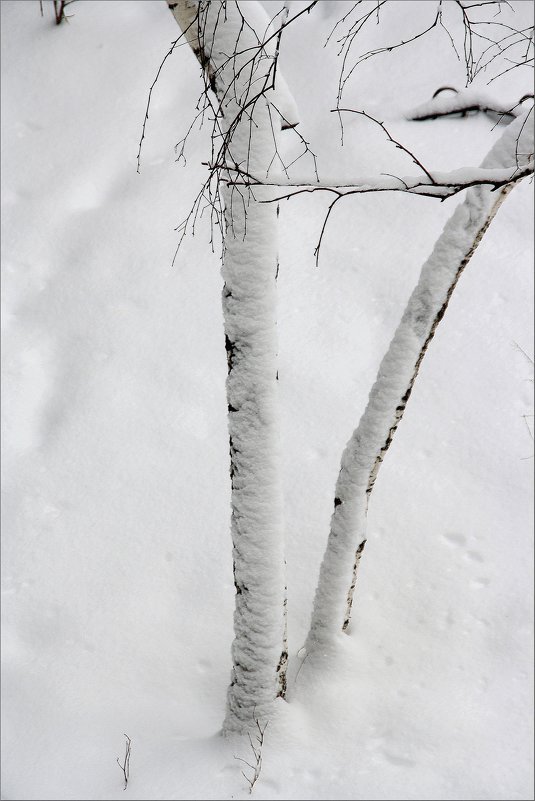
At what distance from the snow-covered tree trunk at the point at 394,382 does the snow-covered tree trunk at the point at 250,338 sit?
427 millimetres

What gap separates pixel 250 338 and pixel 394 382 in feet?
2.34

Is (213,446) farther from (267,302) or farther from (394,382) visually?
(267,302)

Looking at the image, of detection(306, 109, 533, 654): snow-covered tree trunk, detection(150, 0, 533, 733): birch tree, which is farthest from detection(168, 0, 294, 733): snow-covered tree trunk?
detection(306, 109, 533, 654): snow-covered tree trunk

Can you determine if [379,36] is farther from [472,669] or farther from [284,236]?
[472,669]

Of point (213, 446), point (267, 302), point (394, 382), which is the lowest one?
point (213, 446)

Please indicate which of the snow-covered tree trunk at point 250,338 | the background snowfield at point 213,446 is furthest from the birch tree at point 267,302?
the background snowfield at point 213,446

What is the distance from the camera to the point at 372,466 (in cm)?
295

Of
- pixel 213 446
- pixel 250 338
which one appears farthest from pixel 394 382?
pixel 213 446

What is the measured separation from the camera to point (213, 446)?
4.58 meters

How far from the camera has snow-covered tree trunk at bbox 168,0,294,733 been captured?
205 cm

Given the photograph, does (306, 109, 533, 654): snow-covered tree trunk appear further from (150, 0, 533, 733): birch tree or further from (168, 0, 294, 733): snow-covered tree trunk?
(168, 0, 294, 733): snow-covered tree trunk

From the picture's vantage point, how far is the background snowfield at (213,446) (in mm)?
3104

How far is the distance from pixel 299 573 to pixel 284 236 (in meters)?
3.00

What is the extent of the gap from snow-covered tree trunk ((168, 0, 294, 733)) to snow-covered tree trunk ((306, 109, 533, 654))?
0.43 m
